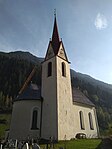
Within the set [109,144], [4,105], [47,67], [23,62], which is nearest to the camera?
[109,144]

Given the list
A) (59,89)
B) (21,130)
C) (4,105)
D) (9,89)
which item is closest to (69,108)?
(59,89)

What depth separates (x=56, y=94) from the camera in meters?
22.0

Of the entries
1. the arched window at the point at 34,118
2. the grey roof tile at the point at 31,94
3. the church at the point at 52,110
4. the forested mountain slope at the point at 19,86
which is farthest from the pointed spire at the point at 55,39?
the forested mountain slope at the point at 19,86

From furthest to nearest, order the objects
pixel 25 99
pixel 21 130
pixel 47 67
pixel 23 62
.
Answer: pixel 23 62 < pixel 47 67 < pixel 25 99 < pixel 21 130

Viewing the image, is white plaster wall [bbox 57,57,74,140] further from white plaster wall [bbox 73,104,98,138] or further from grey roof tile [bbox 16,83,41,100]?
grey roof tile [bbox 16,83,41,100]

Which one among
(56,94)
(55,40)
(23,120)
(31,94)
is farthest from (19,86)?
(56,94)

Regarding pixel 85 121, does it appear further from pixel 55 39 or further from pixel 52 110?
pixel 55 39

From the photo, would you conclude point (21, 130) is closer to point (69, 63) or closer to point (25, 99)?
point (25, 99)

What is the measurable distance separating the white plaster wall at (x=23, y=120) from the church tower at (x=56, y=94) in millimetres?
1523

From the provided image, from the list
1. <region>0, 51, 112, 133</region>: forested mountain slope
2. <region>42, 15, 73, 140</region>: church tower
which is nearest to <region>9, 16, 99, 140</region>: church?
<region>42, 15, 73, 140</region>: church tower

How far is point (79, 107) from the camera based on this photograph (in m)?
26.5

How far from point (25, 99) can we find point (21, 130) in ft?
13.4

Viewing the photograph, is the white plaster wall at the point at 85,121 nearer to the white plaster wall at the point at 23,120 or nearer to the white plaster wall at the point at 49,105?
the white plaster wall at the point at 49,105

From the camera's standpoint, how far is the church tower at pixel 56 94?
2062 centimetres
